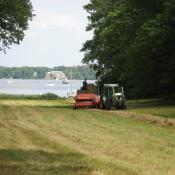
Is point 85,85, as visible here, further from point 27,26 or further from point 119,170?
point 119,170

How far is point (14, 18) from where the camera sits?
61156mm

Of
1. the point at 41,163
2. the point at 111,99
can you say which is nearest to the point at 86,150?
the point at 41,163

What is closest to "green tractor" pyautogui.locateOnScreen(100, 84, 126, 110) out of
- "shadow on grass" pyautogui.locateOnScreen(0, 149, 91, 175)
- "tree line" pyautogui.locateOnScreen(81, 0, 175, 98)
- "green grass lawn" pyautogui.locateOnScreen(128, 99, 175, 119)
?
"green grass lawn" pyautogui.locateOnScreen(128, 99, 175, 119)

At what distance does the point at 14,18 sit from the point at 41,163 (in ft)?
153

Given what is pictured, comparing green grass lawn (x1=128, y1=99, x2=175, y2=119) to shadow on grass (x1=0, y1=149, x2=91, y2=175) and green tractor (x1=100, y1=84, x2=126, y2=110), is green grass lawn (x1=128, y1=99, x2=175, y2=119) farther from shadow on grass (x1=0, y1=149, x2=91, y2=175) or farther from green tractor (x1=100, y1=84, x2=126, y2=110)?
shadow on grass (x1=0, y1=149, x2=91, y2=175)

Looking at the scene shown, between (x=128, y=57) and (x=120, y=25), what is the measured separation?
459 centimetres

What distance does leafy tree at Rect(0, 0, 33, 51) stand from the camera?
5972 cm

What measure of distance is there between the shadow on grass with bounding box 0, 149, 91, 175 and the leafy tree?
4211 cm

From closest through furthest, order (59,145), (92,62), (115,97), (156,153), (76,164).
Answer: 1. (76,164)
2. (156,153)
3. (59,145)
4. (115,97)
5. (92,62)

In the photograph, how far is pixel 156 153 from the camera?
18375 millimetres

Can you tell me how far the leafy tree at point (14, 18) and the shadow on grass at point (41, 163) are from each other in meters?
42.1

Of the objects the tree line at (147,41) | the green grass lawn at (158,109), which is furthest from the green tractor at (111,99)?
the tree line at (147,41)

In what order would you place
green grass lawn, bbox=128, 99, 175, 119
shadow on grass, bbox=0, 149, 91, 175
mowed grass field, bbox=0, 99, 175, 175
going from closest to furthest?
shadow on grass, bbox=0, 149, 91, 175 → mowed grass field, bbox=0, 99, 175, 175 → green grass lawn, bbox=128, 99, 175, 119

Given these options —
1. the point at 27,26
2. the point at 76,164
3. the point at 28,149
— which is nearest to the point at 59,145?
the point at 28,149
